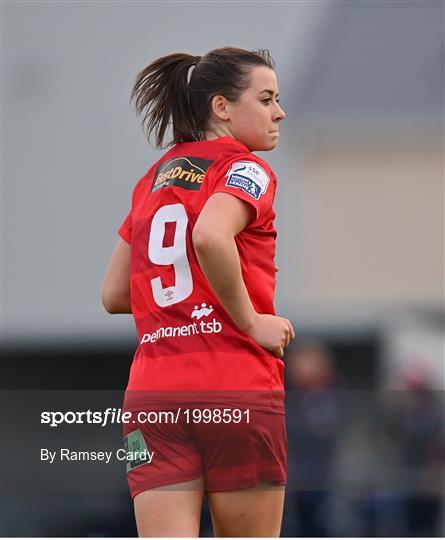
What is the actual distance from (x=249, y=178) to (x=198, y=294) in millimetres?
362

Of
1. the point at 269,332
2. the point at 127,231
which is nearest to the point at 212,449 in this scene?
the point at 269,332

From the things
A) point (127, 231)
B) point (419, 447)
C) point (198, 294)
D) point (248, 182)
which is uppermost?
point (248, 182)

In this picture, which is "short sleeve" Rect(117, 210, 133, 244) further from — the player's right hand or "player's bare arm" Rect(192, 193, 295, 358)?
the player's right hand

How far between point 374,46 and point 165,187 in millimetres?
16763

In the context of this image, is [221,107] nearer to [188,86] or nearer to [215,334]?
[188,86]

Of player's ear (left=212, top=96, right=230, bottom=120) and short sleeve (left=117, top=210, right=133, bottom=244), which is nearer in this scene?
player's ear (left=212, top=96, right=230, bottom=120)

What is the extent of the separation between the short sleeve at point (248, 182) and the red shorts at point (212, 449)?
0.59m

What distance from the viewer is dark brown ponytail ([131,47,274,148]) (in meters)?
3.86

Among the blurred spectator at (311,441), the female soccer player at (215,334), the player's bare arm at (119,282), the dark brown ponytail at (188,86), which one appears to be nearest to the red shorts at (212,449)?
the female soccer player at (215,334)

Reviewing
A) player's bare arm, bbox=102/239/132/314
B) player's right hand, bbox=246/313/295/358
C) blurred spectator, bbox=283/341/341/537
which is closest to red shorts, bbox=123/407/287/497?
player's right hand, bbox=246/313/295/358

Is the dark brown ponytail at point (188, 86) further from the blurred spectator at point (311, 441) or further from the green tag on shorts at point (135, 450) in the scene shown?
the blurred spectator at point (311, 441)

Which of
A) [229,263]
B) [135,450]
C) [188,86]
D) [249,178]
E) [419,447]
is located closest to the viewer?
[229,263]

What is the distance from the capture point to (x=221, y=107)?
3.87 m

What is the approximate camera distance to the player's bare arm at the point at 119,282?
4.02 m
